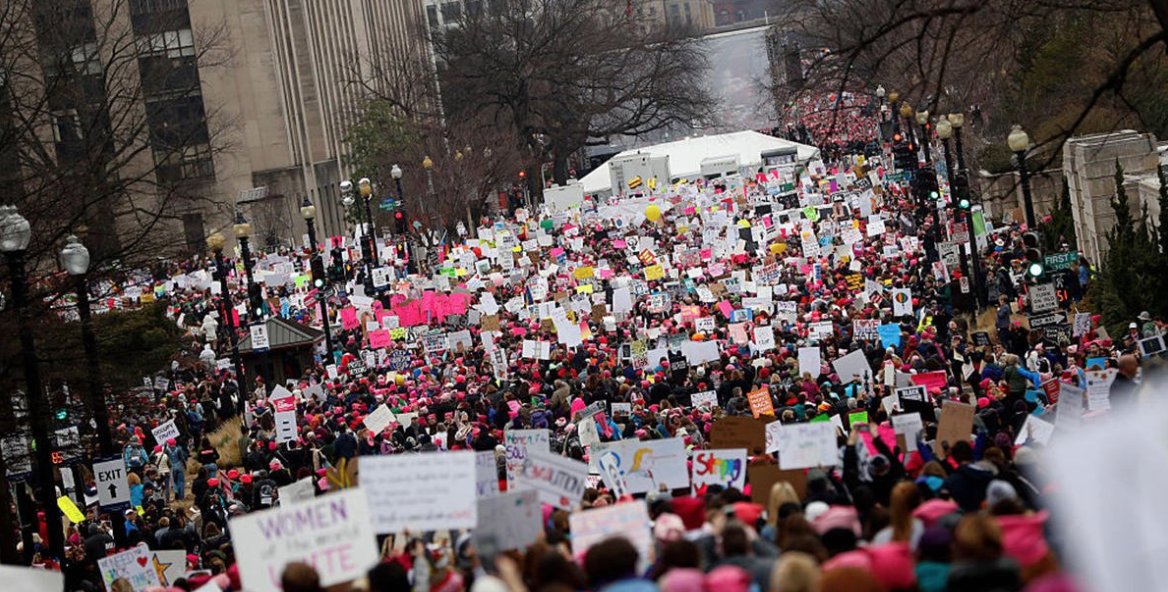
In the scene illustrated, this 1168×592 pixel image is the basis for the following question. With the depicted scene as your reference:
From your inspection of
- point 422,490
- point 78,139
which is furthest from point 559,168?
point 422,490

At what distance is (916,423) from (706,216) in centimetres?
4010

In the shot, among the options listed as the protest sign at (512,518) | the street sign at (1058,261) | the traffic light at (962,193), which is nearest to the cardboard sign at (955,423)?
the protest sign at (512,518)

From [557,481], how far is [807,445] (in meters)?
1.85

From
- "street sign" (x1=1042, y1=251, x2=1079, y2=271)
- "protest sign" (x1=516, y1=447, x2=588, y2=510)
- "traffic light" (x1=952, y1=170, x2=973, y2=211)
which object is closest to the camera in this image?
"protest sign" (x1=516, y1=447, x2=588, y2=510)

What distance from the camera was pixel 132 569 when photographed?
16266 millimetres

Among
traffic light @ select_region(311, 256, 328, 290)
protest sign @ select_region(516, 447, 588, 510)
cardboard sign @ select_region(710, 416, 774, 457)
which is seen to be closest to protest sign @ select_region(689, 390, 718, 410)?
cardboard sign @ select_region(710, 416, 774, 457)

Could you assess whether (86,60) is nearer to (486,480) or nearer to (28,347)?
(28,347)

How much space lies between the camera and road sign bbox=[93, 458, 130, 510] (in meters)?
21.2

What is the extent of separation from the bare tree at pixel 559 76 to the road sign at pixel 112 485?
6922 centimetres

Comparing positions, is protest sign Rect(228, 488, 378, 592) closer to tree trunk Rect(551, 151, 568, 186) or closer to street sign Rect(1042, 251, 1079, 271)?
street sign Rect(1042, 251, 1079, 271)

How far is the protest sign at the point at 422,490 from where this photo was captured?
1123cm

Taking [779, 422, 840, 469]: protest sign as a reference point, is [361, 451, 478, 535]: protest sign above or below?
above

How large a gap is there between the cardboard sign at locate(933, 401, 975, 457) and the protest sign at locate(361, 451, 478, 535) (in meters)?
5.39

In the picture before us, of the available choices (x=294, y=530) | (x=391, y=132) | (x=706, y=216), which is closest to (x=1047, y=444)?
(x=294, y=530)
